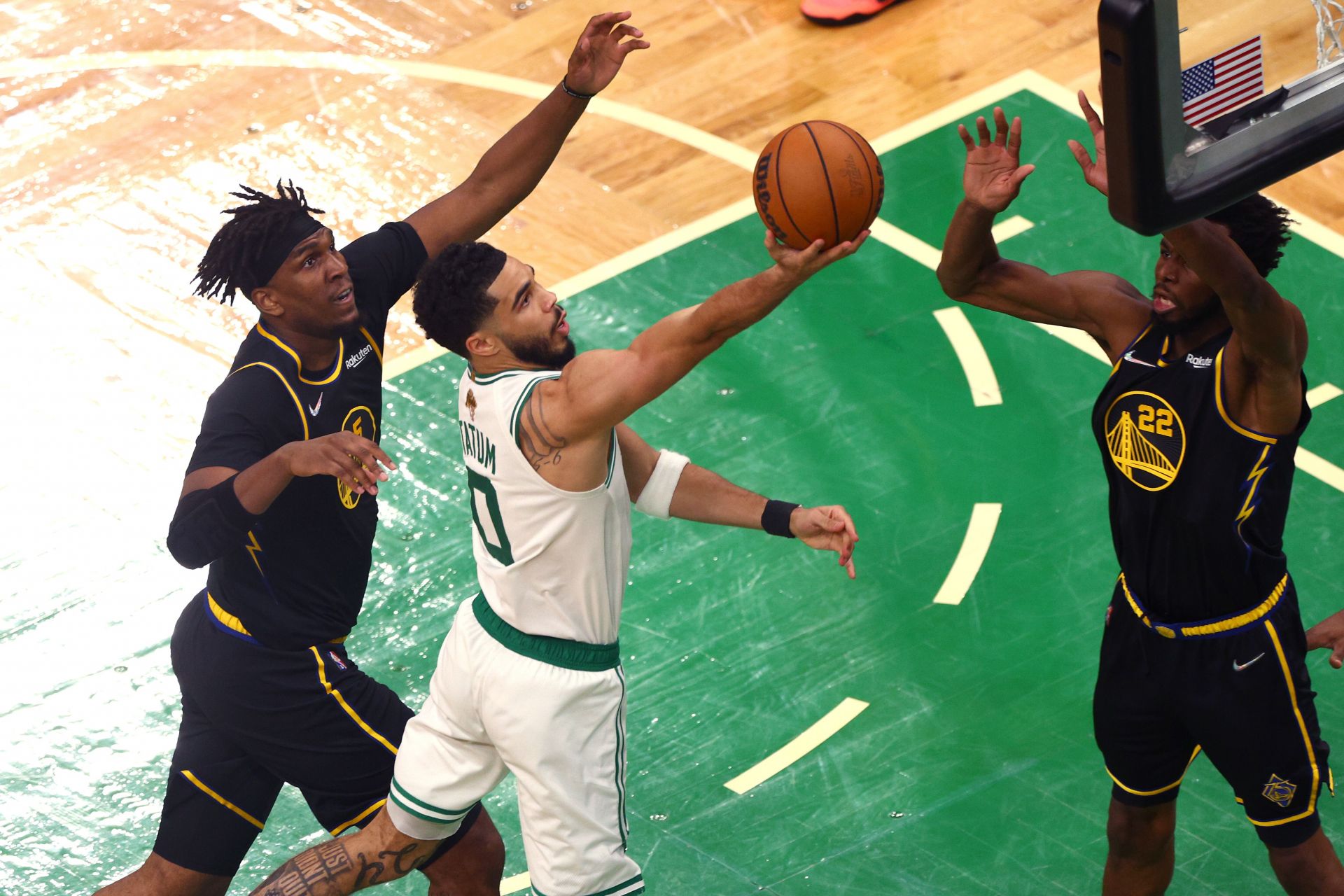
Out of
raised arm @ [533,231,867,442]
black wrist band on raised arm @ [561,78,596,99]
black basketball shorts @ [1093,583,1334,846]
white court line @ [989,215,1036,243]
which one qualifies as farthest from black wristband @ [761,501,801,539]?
white court line @ [989,215,1036,243]

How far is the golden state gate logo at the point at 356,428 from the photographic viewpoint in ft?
19.6

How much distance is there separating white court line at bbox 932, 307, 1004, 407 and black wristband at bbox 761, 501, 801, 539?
338 cm

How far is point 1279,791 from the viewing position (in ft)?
17.5

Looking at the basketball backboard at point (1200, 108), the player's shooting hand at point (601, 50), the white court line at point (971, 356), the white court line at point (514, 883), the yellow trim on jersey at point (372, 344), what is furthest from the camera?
the white court line at point (971, 356)

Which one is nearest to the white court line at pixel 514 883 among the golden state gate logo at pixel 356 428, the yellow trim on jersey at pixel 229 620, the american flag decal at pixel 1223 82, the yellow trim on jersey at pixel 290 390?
the yellow trim on jersey at pixel 229 620

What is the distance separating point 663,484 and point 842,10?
23.0 ft

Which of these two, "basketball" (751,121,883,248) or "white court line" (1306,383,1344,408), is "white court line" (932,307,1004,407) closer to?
"white court line" (1306,383,1344,408)

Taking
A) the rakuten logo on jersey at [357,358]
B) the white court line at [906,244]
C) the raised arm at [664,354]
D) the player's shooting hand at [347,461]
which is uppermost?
the raised arm at [664,354]

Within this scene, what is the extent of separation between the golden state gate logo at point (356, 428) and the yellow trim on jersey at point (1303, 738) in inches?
120

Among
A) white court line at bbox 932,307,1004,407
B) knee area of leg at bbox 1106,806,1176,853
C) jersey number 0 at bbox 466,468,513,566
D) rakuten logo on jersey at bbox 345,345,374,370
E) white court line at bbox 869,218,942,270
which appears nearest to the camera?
jersey number 0 at bbox 466,468,513,566

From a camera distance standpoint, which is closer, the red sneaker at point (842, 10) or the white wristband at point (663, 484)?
the white wristband at point (663, 484)

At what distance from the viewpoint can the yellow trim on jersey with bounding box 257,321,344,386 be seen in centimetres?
597

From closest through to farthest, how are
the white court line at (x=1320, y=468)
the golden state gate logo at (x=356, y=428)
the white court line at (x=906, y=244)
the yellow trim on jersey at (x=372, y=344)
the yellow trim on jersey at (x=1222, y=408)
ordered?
the yellow trim on jersey at (x=1222, y=408)
the golden state gate logo at (x=356, y=428)
the yellow trim on jersey at (x=372, y=344)
the white court line at (x=1320, y=468)
the white court line at (x=906, y=244)

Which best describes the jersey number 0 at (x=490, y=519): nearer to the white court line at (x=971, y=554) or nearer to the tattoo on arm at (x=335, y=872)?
the tattoo on arm at (x=335, y=872)
